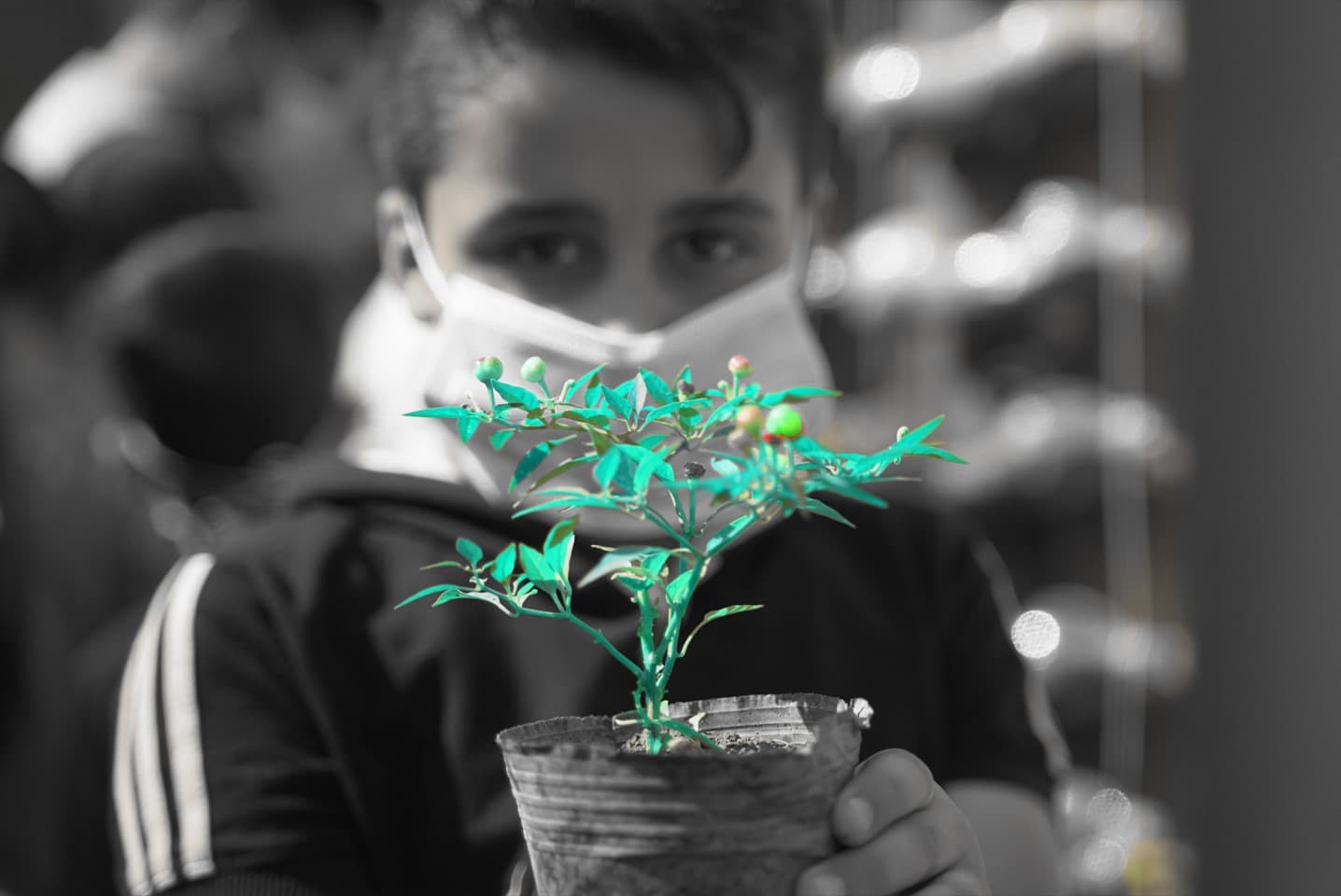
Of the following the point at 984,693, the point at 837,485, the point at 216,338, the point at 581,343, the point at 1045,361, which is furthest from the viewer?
the point at 1045,361

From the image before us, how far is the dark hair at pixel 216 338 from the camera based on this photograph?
4.05 feet

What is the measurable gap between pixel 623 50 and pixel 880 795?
0.34 meters

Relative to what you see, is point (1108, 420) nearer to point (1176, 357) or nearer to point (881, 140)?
point (1176, 357)

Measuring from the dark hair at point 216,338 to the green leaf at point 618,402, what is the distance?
1015 mm

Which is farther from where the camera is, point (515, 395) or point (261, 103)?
point (261, 103)

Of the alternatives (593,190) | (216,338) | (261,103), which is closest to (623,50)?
(593,190)

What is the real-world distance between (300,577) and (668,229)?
0.24 metres

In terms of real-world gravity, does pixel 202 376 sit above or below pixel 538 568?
above

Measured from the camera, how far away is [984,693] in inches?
24.7

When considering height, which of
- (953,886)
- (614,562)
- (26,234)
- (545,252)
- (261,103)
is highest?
(261,103)

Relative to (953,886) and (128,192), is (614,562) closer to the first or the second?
(953,886)

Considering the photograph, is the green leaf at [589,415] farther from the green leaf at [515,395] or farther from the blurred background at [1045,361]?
the blurred background at [1045,361]

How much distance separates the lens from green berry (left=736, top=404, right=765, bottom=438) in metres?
0.29

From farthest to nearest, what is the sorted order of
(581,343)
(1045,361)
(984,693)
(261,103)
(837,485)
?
(261,103) < (1045,361) < (984,693) < (581,343) < (837,485)
